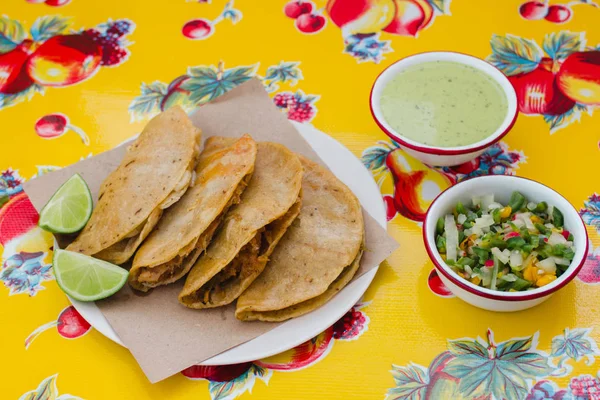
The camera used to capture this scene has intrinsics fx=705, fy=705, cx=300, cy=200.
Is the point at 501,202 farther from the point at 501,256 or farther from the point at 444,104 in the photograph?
the point at 444,104

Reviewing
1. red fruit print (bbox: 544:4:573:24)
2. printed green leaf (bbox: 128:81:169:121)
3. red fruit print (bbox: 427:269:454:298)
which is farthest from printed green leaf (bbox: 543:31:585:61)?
printed green leaf (bbox: 128:81:169:121)

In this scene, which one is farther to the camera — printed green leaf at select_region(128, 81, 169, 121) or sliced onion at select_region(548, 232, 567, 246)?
printed green leaf at select_region(128, 81, 169, 121)

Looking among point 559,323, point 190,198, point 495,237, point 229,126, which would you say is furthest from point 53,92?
point 559,323

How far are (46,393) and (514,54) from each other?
3158 millimetres

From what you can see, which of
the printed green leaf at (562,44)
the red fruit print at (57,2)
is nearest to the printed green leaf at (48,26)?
the red fruit print at (57,2)

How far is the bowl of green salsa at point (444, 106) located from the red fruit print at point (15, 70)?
7.41ft

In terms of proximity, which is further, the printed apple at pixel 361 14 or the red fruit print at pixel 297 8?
the red fruit print at pixel 297 8

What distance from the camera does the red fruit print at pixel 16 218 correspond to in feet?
12.0

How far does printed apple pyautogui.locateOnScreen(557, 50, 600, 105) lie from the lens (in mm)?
3959

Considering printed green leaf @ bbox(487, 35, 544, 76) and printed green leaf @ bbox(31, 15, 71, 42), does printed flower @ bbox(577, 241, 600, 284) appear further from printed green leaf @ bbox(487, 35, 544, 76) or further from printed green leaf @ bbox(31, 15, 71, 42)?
printed green leaf @ bbox(31, 15, 71, 42)

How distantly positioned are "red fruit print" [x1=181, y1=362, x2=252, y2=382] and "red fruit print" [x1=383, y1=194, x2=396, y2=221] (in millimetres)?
1041

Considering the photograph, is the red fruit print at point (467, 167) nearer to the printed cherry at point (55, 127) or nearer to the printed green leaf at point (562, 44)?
the printed green leaf at point (562, 44)

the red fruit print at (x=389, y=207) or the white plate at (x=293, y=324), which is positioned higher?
the white plate at (x=293, y=324)

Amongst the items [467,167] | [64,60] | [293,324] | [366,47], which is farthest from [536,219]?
[64,60]
